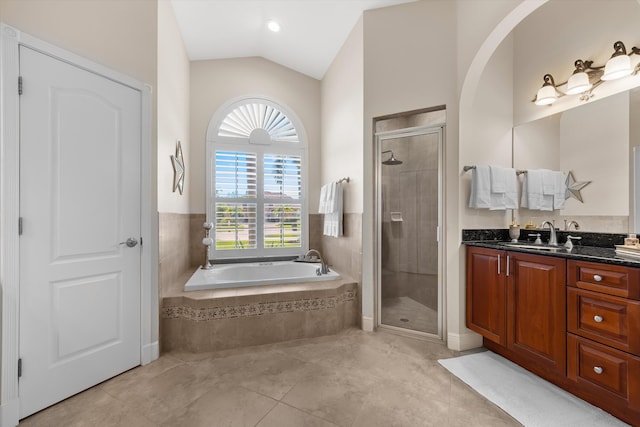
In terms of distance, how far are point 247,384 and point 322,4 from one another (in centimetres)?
321

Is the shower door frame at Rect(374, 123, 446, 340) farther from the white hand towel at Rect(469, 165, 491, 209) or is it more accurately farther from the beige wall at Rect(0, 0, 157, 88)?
the beige wall at Rect(0, 0, 157, 88)

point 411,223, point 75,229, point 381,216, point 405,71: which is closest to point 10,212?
point 75,229

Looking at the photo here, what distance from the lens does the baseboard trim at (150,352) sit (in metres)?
2.06

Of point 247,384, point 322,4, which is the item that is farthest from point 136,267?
point 322,4

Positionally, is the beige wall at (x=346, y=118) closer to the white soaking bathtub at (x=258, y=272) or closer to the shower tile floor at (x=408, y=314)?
the white soaking bathtub at (x=258, y=272)

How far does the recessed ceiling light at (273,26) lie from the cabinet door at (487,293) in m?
2.94

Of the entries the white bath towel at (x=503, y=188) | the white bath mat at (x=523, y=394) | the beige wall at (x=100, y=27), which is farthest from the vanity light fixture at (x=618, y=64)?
the beige wall at (x=100, y=27)

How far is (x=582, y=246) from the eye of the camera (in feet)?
6.88

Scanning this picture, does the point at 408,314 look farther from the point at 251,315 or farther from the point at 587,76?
the point at 587,76

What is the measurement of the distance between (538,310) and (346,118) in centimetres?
241

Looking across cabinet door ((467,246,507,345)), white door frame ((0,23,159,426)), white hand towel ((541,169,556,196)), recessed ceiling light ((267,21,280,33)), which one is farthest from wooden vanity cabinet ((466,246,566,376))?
white door frame ((0,23,159,426))

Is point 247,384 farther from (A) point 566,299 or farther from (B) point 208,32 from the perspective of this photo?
(B) point 208,32

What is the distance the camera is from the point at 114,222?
1.92 m

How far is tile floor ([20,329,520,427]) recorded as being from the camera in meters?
1.50
